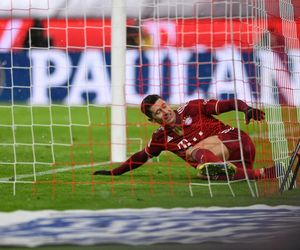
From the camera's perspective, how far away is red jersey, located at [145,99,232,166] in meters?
10.4

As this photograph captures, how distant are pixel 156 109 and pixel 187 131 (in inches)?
15.3

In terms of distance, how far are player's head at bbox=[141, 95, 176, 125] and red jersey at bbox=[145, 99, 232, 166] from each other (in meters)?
0.11

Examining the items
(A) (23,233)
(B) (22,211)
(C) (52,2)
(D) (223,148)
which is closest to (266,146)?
(D) (223,148)

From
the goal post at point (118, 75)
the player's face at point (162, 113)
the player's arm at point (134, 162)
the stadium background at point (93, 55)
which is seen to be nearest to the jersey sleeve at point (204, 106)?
the player's face at point (162, 113)

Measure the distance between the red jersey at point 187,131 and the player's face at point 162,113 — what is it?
0.24ft

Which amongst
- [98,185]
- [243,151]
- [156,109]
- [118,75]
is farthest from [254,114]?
[118,75]

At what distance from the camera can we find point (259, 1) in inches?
385

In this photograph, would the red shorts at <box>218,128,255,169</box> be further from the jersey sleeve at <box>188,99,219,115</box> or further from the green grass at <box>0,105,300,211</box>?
the jersey sleeve at <box>188,99,219,115</box>

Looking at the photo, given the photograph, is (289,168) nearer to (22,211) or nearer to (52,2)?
(22,211)

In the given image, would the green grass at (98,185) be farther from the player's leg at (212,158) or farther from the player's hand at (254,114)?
the player's hand at (254,114)

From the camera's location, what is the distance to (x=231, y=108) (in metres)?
10.0

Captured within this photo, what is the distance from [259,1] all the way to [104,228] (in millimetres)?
3549

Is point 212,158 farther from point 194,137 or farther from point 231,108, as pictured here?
point 194,137

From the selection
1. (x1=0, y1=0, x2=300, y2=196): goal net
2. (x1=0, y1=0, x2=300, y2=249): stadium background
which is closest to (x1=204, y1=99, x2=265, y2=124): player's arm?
(x1=0, y1=0, x2=300, y2=196): goal net
